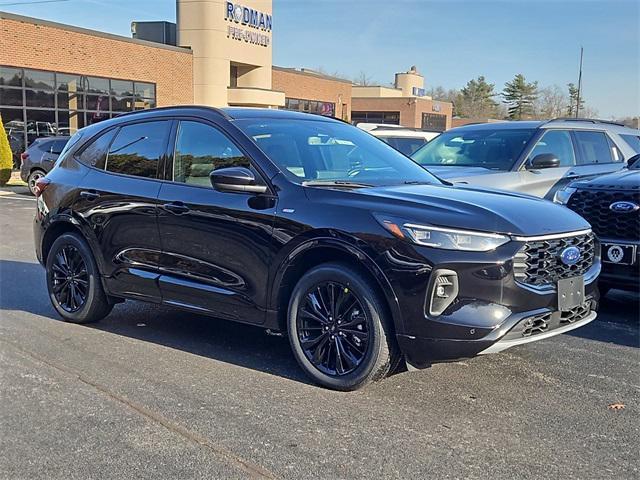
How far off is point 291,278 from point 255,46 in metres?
36.7

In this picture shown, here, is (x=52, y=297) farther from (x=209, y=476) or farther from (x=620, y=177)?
(x=620, y=177)

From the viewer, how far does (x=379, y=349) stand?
4098mm

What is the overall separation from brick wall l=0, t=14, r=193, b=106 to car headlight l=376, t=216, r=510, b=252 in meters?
25.4

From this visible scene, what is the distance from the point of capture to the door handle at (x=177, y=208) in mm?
5035

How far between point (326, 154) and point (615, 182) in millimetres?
2812

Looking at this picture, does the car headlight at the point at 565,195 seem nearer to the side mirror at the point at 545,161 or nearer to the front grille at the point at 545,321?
the side mirror at the point at 545,161

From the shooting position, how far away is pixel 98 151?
6.05 m

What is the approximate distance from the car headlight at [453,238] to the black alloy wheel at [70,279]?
3.18 metres

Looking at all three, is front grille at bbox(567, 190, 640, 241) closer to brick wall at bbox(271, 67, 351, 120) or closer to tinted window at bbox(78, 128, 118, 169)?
tinted window at bbox(78, 128, 118, 169)

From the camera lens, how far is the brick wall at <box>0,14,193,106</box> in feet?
84.6

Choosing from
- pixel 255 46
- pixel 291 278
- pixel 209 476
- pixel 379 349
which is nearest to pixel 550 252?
pixel 379 349

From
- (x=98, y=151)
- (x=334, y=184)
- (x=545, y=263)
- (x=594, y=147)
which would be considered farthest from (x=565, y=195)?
(x=98, y=151)

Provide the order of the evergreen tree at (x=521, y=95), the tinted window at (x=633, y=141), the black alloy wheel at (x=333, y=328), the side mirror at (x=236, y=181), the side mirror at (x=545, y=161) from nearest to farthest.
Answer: the black alloy wheel at (x=333, y=328)
the side mirror at (x=236, y=181)
the side mirror at (x=545, y=161)
the tinted window at (x=633, y=141)
the evergreen tree at (x=521, y=95)

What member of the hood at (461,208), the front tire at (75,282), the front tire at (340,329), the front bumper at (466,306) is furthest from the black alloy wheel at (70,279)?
the front bumper at (466,306)
